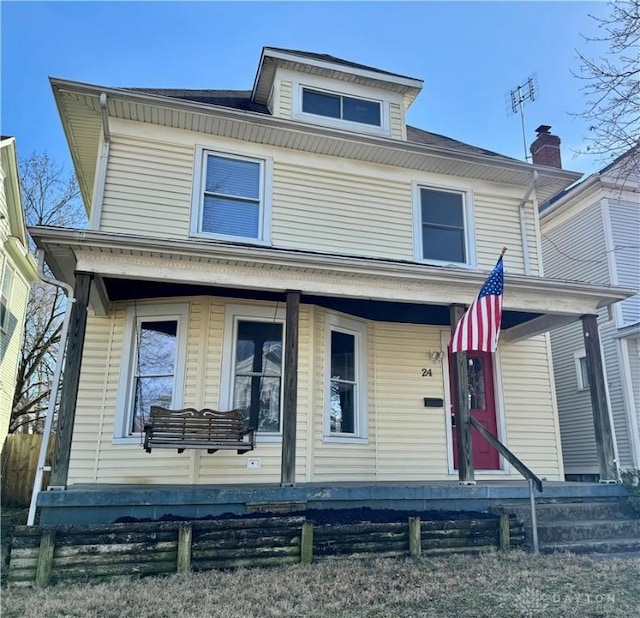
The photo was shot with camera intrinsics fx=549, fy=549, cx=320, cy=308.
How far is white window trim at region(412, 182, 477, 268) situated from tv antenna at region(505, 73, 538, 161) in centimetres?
461

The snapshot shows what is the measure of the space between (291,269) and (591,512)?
15.1ft

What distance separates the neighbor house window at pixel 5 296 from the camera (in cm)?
1129

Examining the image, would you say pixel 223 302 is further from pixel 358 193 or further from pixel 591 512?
pixel 591 512

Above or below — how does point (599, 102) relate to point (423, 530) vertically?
above

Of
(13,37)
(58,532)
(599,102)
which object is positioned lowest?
(58,532)

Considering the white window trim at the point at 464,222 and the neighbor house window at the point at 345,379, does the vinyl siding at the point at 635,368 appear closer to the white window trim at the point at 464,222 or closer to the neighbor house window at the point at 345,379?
the white window trim at the point at 464,222

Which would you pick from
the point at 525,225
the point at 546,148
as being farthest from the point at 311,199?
the point at 546,148

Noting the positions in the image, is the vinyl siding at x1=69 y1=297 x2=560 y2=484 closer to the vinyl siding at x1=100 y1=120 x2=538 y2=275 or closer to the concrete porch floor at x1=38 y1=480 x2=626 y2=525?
the concrete porch floor at x1=38 y1=480 x2=626 y2=525

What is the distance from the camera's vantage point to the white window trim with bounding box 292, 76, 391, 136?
9.13 m

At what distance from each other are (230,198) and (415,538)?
5293 mm

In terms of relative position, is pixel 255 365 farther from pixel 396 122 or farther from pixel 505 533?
pixel 396 122

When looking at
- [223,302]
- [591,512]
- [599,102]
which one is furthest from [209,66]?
[591,512]

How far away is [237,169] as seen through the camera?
831cm

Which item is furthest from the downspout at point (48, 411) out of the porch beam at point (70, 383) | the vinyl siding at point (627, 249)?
the vinyl siding at point (627, 249)
